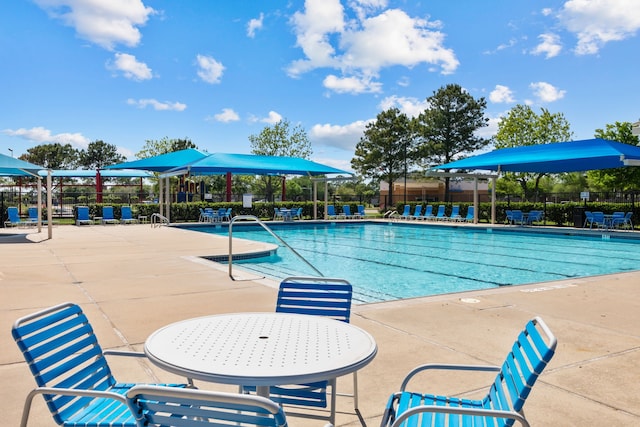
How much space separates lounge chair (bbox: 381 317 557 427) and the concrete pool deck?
63cm

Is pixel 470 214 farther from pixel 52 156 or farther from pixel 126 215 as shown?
pixel 52 156

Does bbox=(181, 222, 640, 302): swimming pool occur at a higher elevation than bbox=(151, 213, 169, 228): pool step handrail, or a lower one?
lower

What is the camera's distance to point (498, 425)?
6.84ft

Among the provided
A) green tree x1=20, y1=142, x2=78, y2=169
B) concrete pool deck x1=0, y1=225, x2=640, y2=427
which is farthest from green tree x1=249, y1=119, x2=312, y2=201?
green tree x1=20, y1=142, x2=78, y2=169

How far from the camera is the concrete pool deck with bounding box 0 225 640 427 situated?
3.21 m

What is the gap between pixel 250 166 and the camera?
66.3 feet

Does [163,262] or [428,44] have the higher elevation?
[428,44]

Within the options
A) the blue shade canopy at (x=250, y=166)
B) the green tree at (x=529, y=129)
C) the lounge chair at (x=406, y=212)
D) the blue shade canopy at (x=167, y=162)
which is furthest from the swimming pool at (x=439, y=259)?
the green tree at (x=529, y=129)

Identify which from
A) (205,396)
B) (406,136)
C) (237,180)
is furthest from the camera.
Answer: (237,180)

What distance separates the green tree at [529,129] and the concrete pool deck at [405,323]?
3033cm

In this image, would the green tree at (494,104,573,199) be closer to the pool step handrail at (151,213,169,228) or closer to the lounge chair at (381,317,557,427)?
the pool step handrail at (151,213,169,228)

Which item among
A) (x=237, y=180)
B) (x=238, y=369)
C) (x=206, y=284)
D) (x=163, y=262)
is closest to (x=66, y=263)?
(x=163, y=262)

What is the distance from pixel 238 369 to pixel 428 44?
80.1 ft

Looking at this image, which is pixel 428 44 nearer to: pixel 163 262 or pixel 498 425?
pixel 163 262
